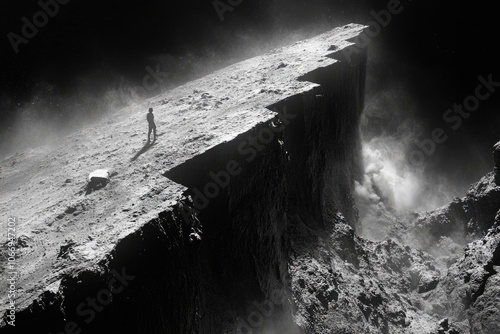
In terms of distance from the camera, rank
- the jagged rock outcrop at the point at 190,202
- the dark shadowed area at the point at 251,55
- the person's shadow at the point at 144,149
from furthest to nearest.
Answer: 1. the dark shadowed area at the point at 251,55
2. the person's shadow at the point at 144,149
3. the jagged rock outcrop at the point at 190,202

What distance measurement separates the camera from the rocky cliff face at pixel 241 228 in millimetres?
6320

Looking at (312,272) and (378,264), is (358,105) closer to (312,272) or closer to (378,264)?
(378,264)

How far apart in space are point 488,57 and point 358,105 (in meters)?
10.6

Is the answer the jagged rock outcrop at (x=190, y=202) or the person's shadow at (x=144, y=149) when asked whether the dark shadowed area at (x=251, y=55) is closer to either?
the jagged rock outcrop at (x=190, y=202)

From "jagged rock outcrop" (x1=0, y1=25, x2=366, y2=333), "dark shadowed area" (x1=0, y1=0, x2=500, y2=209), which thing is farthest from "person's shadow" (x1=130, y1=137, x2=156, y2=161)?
"dark shadowed area" (x1=0, y1=0, x2=500, y2=209)

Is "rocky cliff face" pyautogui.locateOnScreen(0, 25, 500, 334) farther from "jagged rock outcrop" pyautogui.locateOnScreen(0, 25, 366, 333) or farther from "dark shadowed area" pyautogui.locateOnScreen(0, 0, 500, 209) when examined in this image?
"dark shadowed area" pyautogui.locateOnScreen(0, 0, 500, 209)

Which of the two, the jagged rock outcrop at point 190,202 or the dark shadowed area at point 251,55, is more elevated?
the dark shadowed area at point 251,55

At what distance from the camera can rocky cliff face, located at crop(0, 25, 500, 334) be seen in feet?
20.7

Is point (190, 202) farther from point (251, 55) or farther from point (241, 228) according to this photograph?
point (251, 55)

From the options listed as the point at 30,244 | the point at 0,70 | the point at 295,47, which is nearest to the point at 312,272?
the point at 30,244

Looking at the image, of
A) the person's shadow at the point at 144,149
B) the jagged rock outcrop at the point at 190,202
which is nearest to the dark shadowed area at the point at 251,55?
the jagged rock outcrop at the point at 190,202

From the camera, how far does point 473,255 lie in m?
13.0

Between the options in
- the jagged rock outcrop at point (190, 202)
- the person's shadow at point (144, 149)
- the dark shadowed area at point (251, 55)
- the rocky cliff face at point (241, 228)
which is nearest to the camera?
the jagged rock outcrop at point (190, 202)

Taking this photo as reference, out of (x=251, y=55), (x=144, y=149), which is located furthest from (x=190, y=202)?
(x=251, y=55)
